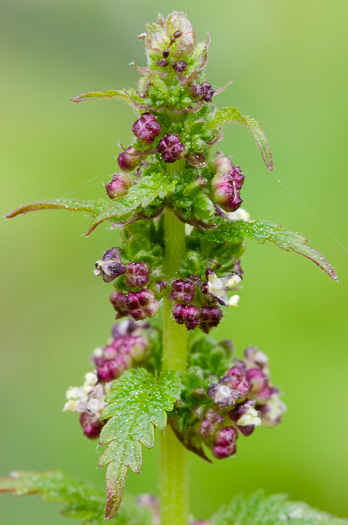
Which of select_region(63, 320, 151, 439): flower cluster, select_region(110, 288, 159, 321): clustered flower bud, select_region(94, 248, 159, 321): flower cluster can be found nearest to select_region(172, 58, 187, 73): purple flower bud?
select_region(94, 248, 159, 321): flower cluster

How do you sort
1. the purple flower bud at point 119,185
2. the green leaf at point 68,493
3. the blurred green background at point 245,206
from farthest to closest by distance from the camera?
the blurred green background at point 245,206 → the green leaf at point 68,493 → the purple flower bud at point 119,185

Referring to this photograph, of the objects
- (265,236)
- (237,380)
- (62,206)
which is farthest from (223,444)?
(62,206)

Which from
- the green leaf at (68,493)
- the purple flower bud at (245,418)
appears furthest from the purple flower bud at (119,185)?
the green leaf at (68,493)

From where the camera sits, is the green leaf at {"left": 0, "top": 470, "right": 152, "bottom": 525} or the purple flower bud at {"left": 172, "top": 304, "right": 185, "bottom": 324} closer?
the purple flower bud at {"left": 172, "top": 304, "right": 185, "bottom": 324}

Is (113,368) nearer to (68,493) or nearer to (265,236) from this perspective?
(68,493)

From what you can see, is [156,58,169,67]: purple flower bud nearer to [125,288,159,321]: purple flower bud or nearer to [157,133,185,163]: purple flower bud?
[157,133,185,163]: purple flower bud

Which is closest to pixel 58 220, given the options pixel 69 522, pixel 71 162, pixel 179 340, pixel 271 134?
pixel 71 162

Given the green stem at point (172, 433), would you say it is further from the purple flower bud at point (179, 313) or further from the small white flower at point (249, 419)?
the small white flower at point (249, 419)
